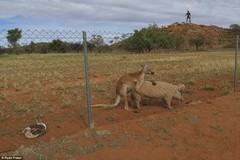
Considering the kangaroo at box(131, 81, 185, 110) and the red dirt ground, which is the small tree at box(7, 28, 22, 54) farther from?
the kangaroo at box(131, 81, 185, 110)

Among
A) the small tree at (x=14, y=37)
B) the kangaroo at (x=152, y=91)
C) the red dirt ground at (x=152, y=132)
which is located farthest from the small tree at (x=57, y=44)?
the kangaroo at (x=152, y=91)

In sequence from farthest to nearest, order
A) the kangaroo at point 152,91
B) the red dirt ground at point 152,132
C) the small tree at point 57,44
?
the small tree at point 57,44
the kangaroo at point 152,91
the red dirt ground at point 152,132

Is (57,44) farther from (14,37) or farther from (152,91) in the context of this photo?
(152,91)

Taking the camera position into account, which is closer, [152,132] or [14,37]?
[152,132]

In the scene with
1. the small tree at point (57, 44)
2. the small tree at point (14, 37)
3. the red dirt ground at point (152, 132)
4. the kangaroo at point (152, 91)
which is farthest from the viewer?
the small tree at point (57, 44)

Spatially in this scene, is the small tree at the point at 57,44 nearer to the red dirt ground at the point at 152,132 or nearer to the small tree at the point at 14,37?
the small tree at the point at 14,37

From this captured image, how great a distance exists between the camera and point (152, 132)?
25.3ft

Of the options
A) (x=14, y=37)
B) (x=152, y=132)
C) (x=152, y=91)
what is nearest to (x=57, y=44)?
(x=14, y=37)

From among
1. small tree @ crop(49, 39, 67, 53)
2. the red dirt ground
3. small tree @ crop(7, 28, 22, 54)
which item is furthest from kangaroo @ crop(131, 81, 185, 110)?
small tree @ crop(7, 28, 22, 54)

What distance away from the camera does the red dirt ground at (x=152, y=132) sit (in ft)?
22.1

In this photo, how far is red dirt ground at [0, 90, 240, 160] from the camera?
6748 millimetres

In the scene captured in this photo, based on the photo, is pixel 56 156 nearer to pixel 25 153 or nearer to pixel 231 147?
pixel 25 153

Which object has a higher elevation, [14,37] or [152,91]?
[14,37]

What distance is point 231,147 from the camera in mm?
7344
